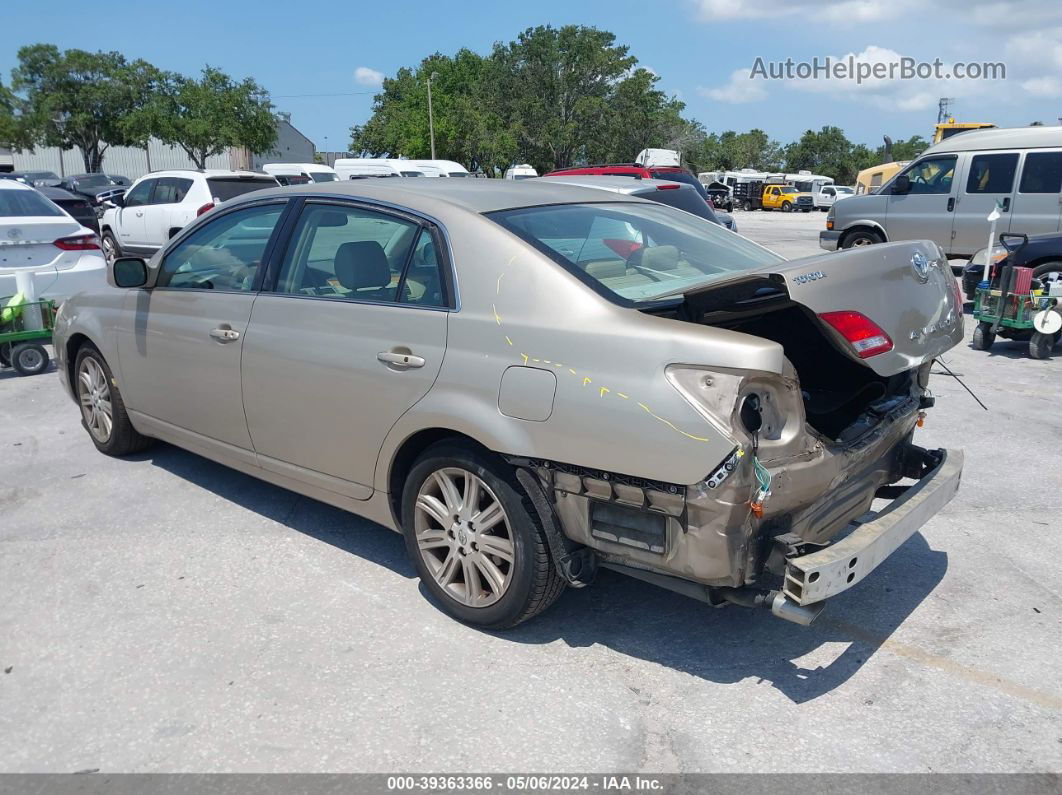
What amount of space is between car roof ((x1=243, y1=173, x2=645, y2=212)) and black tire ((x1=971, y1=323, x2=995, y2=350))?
6.08m

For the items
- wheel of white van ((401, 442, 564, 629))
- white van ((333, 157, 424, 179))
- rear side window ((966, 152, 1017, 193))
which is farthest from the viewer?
white van ((333, 157, 424, 179))

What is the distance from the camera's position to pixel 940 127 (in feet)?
120

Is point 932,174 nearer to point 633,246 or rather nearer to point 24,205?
point 633,246

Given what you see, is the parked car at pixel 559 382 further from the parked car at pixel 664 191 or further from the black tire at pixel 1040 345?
the black tire at pixel 1040 345

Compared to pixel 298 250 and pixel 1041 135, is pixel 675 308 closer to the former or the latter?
pixel 298 250

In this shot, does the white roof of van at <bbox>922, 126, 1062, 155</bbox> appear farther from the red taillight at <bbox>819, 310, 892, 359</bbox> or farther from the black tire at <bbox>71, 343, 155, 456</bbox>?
the black tire at <bbox>71, 343, 155, 456</bbox>

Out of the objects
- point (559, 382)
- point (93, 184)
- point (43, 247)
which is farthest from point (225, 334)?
point (93, 184)

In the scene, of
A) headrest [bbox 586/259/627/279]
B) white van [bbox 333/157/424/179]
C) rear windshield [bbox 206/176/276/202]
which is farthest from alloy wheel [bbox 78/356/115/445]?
white van [bbox 333/157/424/179]

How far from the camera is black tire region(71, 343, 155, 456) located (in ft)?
17.9

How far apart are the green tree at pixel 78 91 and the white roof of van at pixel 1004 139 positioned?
164 feet

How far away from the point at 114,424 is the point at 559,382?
145 inches

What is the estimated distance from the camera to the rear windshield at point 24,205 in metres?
8.87

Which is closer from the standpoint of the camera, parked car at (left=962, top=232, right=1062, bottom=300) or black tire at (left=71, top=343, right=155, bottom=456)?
black tire at (left=71, top=343, right=155, bottom=456)

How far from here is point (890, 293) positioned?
3.18m
